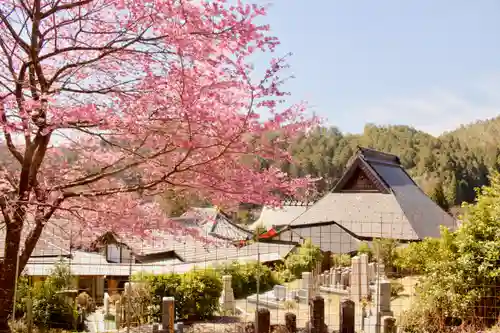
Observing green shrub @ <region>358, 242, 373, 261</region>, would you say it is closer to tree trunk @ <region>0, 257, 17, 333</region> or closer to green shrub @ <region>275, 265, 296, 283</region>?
green shrub @ <region>275, 265, 296, 283</region>

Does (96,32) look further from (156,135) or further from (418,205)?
(418,205)

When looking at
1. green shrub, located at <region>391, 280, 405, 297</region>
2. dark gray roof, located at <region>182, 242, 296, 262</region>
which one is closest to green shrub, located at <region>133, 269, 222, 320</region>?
green shrub, located at <region>391, 280, 405, 297</region>

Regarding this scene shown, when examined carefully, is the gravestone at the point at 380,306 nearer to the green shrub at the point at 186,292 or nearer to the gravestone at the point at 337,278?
the green shrub at the point at 186,292

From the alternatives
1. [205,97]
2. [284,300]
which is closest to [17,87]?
[205,97]

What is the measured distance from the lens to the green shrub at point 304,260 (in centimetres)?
1491

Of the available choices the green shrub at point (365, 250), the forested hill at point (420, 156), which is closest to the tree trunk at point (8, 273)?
the green shrub at point (365, 250)

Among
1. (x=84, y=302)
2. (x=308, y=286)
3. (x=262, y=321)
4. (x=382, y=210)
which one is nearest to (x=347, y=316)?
(x=262, y=321)

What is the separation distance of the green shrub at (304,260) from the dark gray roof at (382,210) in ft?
7.48

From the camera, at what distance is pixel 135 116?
11.2 feet

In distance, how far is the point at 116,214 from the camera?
384 centimetres

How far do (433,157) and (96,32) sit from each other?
64.4 m

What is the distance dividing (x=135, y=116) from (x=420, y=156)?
6644 centimetres

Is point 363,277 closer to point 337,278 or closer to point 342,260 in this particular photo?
point 337,278

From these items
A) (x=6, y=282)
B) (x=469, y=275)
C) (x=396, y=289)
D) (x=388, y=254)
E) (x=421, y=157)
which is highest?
(x=421, y=157)
